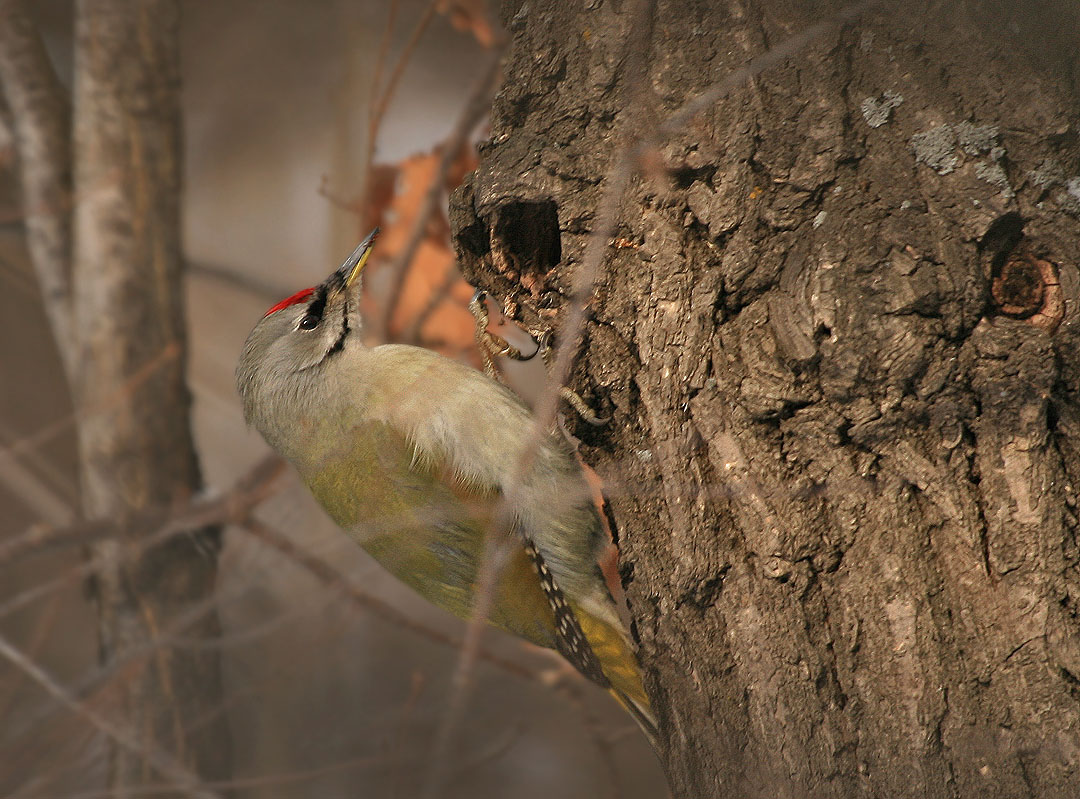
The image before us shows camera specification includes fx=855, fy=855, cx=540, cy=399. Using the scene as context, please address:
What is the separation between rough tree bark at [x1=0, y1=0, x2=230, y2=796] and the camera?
11.4ft

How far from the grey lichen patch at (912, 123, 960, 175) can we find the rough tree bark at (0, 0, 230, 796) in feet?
10.0

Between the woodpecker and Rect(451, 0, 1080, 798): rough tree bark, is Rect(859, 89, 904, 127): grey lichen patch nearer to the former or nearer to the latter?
Rect(451, 0, 1080, 798): rough tree bark

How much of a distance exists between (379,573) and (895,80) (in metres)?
3.80

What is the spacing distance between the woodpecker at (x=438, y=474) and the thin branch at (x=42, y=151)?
1.65m

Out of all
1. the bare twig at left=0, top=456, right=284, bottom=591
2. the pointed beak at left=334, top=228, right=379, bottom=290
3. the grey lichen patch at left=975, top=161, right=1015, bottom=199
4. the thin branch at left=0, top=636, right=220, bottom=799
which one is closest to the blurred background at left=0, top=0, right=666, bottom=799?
the bare twig at left=0, top=456, right=284, bottom=591

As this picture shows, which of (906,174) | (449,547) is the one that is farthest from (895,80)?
(449,547)

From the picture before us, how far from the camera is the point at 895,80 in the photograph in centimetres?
148

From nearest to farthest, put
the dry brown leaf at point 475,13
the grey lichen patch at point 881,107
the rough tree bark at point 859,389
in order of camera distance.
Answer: the rough tree bark at point 859,389 < the grey lichen patch at point 881,107 < the dry brown leaf at point 475,13

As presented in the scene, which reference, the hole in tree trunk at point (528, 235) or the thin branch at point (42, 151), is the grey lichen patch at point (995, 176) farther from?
the thin branch at point (42, 151)

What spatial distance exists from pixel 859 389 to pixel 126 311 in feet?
10.3

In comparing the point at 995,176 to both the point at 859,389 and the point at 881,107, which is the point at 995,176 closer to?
the point at 881,107

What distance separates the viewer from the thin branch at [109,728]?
293cm

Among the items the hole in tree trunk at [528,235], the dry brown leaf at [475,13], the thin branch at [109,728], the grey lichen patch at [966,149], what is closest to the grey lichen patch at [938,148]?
the grey lichen patch at [966,149]

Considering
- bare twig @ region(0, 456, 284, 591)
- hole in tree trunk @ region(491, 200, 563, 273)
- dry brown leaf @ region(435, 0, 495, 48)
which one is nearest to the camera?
hole in tree trunk @ region(491, 200, 563, 273)
